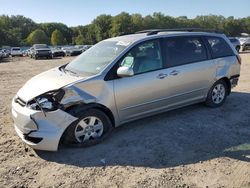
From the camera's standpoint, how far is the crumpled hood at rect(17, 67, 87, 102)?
4742 mm

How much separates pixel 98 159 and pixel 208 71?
3.20 metres

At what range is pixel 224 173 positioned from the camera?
4039mm

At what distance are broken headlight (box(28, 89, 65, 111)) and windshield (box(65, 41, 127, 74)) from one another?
832 millimetres

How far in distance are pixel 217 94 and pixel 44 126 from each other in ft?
13.0

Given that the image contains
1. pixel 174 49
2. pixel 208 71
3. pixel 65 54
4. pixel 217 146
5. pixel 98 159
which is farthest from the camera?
pixel 65 54

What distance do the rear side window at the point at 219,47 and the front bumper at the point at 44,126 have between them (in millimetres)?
3647

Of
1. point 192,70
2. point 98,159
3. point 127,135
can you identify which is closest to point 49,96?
point 98,159

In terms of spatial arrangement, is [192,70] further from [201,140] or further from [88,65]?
[88,65]

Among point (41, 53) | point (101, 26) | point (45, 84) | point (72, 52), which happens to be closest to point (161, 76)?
point (45, 84)

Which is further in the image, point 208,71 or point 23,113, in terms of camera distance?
point 208,71

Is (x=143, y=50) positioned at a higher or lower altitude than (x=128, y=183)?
higher

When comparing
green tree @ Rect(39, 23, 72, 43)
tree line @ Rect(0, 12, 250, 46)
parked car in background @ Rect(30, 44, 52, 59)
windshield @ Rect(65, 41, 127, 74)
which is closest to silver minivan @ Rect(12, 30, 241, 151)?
windshield @ Rect(65, 41, 127, 74)

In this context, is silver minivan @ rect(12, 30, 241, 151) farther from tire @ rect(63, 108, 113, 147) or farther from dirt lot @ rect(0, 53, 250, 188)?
dirt lot @ rect(0, 53, 250, 188)

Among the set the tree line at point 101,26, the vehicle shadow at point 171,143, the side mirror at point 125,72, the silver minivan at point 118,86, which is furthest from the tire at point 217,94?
the tree line at point 101,26
